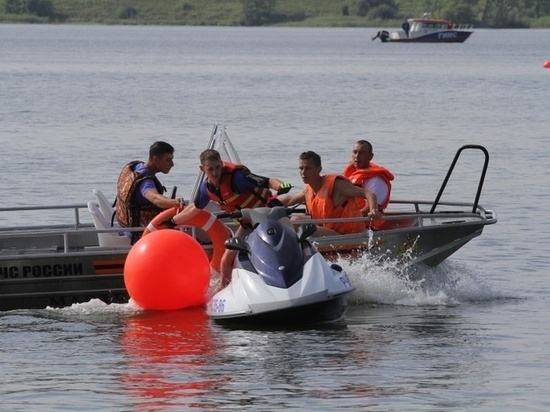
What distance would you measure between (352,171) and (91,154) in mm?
16878

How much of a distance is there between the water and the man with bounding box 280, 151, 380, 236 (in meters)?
0.49

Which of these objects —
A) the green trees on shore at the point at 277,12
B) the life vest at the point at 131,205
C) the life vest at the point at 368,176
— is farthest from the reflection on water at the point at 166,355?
the green trees on shore at the point at 277,12

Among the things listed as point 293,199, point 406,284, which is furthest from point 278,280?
point 406,284

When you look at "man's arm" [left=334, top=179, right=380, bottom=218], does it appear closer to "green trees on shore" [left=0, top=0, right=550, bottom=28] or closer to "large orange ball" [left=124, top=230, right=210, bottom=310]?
"large orange ball" [left=124, top=230, right=210, bottom=310]

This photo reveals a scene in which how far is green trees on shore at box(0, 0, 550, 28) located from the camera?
158 meters

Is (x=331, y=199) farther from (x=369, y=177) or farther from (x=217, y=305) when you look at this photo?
(x=217, y=305)

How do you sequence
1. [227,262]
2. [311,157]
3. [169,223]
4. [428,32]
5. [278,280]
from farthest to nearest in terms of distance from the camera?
1. [428,32]
2. [311,157]
3. [169,223]
4. [227,262]
5. [278,280]

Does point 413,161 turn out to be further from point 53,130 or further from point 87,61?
point 87,61

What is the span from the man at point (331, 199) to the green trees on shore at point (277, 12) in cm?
13972

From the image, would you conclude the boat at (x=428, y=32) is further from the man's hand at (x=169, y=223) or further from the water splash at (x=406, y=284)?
the man's hand at (x=169, y=223)

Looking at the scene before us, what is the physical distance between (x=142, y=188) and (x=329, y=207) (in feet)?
5.98

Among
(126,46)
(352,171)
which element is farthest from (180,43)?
(352,171)

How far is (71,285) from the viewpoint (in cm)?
1411

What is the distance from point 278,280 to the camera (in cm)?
1277
